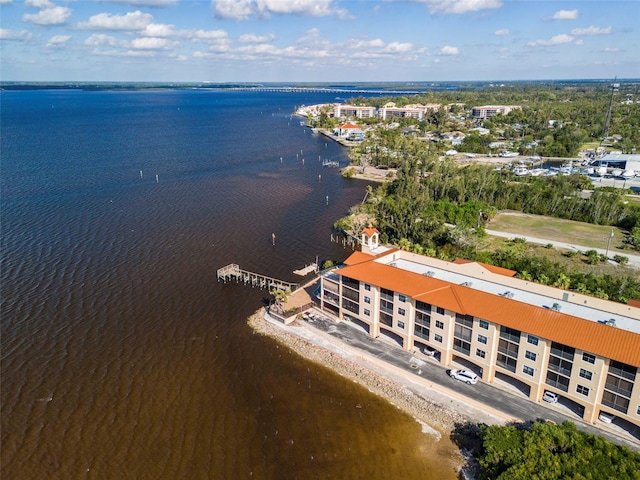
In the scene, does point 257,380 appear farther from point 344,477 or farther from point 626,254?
point 626,254

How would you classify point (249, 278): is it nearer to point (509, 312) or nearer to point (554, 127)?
point (509, 312)

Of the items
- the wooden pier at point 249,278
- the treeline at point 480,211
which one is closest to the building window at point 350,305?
the wooden pier at point 249,278

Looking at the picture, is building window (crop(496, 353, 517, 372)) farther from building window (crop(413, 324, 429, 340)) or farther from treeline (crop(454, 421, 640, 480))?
building window (crop(413, 324, 429, 340))

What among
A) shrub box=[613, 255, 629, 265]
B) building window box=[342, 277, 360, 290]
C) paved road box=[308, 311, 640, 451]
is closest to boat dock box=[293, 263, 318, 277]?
paved road box=[308, 311, 640, 451]

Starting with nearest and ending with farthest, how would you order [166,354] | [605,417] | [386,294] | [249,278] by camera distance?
[605,417] → [386,294] → [166,354] → [249,278]

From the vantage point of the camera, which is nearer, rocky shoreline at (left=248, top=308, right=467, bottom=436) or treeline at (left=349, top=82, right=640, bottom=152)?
rocky shoreline at (left=248, top=308, right=467, bottom=436)

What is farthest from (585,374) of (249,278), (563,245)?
(563,245)
